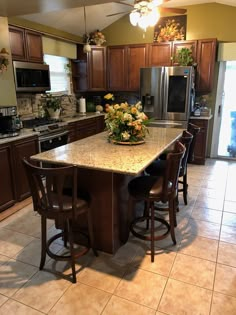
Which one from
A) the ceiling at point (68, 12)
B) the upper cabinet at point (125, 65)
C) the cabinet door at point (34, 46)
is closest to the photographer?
the ceiling at point (68, 12)

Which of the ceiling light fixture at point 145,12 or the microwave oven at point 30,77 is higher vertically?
the ceiling light fixture at point 145,12

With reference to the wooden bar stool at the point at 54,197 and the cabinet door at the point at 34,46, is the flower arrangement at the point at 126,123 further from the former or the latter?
the cabinet door at the point at 34,46

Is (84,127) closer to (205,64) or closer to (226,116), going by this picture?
(205,64)

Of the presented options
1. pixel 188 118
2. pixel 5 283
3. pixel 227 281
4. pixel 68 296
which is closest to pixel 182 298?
pixel 227 281

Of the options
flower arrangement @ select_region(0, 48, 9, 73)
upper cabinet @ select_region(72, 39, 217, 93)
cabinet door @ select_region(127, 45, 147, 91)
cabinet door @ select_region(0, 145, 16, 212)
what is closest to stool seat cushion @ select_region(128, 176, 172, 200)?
cabinet door @ select_region(0, 145, 16, 212)

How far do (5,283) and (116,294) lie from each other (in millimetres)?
892

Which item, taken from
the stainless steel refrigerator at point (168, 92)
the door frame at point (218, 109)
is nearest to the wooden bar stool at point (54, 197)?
the stainless steel refrigerator at point (168, 92)

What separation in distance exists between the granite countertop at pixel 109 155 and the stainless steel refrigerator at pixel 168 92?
191 centimetres

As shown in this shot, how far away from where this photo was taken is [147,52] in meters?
5.05

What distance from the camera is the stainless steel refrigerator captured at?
4523 mm

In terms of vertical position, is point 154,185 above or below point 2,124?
below

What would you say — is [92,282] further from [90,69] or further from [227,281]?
[90,69]

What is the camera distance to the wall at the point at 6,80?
3.26 metres

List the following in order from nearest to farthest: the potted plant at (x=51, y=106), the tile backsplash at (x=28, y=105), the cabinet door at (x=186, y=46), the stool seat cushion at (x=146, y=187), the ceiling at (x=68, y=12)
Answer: the stool seat cushion at (x=146, y=187)
the ceiling at (x=68, y=12)
the tile backsplash at (x=28, y=105)
the potted plant at (x=51, y=106)
the cabinet door at (x=186, y=46)
